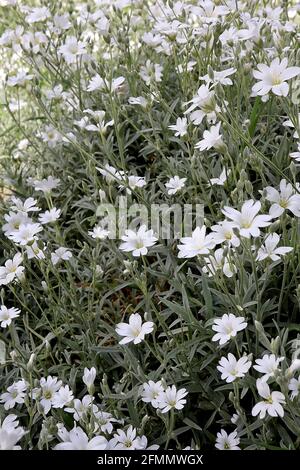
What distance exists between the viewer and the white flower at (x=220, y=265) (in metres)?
2.18

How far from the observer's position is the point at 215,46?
2865mm

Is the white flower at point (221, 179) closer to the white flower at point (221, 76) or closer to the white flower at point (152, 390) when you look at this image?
the white flower at point (221, 76)

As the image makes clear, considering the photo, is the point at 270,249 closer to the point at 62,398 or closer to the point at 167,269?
the point at 167,269

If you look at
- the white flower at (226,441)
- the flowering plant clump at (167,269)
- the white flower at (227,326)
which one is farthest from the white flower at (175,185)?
the white flower at (226,441)

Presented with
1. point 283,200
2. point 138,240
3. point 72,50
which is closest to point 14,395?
point 138,240

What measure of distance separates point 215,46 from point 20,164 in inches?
51.9

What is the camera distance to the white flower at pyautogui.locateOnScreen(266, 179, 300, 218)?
2.16 meters

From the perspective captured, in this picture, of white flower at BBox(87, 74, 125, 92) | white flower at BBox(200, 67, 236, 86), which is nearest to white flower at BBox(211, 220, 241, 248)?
white flower at BBox(200, 67, 236, 86)

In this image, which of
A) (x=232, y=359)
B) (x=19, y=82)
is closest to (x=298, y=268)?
(x=232, y=359)

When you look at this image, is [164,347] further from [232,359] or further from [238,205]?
[238,205]

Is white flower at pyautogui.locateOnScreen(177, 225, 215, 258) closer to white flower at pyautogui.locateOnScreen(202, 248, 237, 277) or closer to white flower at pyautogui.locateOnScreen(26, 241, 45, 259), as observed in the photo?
white flower at pyautogui.locateOnScreen(202, 248, 237, 277)

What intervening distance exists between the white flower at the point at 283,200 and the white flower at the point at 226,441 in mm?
686

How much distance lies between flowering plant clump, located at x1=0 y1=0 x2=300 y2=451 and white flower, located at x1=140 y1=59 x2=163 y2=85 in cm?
2
